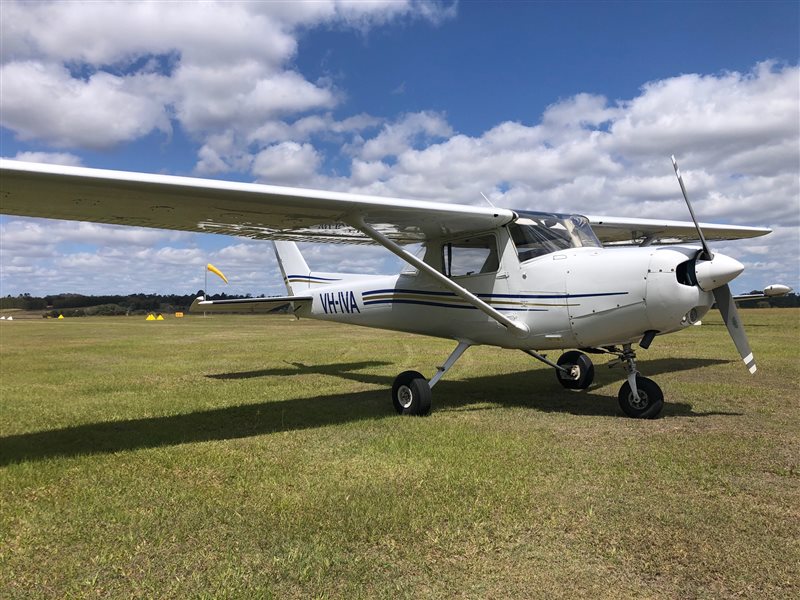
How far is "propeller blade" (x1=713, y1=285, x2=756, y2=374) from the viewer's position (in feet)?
21.7

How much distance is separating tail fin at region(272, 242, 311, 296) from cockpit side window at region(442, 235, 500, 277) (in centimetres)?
425

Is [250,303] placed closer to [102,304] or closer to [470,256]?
[470,256]

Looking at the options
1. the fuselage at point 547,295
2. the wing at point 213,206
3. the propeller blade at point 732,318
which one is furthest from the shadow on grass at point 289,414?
the wing at point 213,206

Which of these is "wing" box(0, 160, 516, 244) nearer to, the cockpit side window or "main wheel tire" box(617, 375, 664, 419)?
the cockpit side window

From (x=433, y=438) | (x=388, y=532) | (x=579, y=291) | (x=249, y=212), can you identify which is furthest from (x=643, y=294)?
(x=249, y=212)

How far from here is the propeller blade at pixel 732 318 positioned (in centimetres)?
662

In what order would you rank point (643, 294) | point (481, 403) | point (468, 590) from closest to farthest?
1. point (468, 590)
2. point (643, 294)
3. point (481, 403)

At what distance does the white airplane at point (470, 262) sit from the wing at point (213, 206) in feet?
0.06

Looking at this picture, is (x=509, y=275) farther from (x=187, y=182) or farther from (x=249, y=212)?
(x=187, y=182)

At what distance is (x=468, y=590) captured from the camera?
2.84 metres

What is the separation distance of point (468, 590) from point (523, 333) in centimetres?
486

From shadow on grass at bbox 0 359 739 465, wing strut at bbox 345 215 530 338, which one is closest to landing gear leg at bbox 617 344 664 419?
shadow on grass at bbox 0 359 739 465

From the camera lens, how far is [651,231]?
1094 centimetres

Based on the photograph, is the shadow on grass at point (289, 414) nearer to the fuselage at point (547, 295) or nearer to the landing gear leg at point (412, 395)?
the landing gear leg at point (412, 395)
